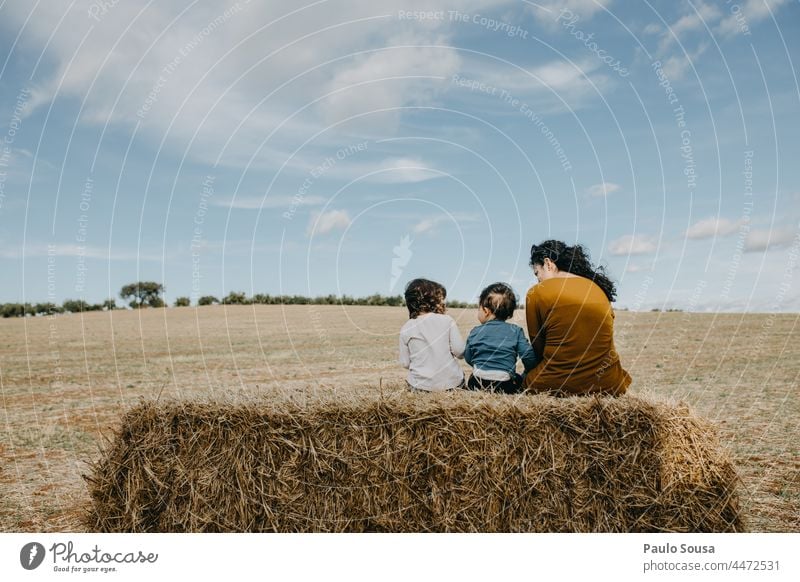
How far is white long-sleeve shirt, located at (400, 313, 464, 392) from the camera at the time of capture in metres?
6.10

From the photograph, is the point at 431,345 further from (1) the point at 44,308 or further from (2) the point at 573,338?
(1) the point at 44,308

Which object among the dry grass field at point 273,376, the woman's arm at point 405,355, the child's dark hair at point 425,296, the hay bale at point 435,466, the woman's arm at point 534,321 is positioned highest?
the child's dark hair at point 425,296

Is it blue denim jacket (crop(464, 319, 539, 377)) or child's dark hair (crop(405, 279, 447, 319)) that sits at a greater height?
child's dark hair (crop(405, 279, 447, 319))

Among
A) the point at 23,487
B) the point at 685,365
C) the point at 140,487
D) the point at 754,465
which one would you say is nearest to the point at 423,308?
the point at 140,487

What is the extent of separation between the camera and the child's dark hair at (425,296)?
20.8ft

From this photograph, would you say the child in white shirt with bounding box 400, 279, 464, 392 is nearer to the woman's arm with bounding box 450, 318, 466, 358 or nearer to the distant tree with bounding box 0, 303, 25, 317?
the woman's arm with bounding box 450, 318, 466, 358

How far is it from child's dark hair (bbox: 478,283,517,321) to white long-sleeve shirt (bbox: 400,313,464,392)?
1.46 ft

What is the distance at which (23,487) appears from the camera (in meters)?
6.98

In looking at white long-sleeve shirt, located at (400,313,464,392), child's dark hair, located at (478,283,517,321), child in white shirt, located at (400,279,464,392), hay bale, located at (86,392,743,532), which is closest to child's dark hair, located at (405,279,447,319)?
child in white shirt, located at (400,279,464,392)

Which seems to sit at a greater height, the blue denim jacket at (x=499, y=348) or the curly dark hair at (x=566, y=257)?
the curly dark hair at (x=566, y=257)

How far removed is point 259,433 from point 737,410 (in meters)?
9.08

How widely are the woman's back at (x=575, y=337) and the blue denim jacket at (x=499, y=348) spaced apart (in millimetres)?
327

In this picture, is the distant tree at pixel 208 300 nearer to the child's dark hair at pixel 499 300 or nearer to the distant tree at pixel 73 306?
the distant tree at pixel 73 306

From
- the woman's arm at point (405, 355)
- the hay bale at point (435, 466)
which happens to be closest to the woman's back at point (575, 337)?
the hay bale at point (435, 466)
